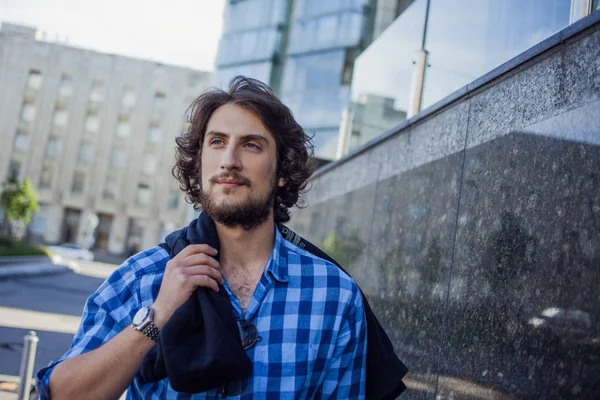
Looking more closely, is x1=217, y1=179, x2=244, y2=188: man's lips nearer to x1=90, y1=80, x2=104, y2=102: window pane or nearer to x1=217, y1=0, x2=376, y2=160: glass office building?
x1=217, y1=0, x2=376, y2=160: glass office building

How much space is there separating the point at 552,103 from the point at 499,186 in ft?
1.63

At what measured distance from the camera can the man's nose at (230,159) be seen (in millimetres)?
2496

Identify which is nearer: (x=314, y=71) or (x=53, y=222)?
(x=314, y=71)

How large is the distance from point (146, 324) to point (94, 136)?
5643cm

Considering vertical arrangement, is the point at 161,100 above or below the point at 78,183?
above

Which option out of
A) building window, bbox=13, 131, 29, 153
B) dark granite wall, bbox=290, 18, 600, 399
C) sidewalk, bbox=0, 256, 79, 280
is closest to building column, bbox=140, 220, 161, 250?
building window, bbox=13, 131, 29, 153

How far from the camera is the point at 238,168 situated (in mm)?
2535

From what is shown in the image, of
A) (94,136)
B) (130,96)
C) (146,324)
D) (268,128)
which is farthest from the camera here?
(130,96)

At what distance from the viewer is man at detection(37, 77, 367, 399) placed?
6.63 feet

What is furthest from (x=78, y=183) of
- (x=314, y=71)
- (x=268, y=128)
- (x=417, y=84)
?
(x=268, y=128)

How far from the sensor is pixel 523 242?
2525 millimetres

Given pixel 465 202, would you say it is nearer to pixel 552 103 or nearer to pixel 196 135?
pixel 552 103

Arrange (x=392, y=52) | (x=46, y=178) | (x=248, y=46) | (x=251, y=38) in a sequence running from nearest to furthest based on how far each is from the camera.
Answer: (x=392, y=52) < (x=251, y=38) < (x=248, y=46) < (x=46, y=178)

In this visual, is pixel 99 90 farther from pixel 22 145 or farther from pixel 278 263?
pixel 278 263
